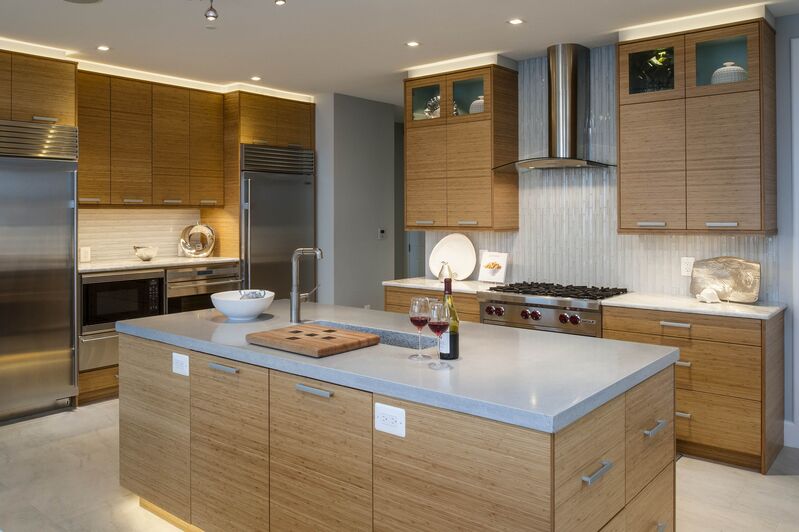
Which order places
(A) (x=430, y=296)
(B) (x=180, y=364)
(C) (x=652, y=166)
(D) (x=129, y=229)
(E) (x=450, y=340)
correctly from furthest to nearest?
(D) (x=129, y=229) < (A) (x=430, y=296) < (C) (x=652, y=166) < (B) (x=180, y=364) < (E) (x=450, y=340)

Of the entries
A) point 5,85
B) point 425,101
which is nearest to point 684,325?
point 425,101

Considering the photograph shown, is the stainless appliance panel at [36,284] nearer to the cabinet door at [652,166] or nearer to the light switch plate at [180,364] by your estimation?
the light switch plate at [180,364]

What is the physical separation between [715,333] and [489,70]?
8.24 ft

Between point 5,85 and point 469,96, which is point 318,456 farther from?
point 5,85

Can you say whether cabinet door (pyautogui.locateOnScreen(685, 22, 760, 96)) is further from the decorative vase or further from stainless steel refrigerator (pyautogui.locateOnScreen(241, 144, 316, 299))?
stainless steel refrigerator (pyautogui.locateOnScreen(241, 144, 316, 299))

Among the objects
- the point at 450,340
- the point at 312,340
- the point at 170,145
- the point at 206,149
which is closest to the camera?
the point at 450,340

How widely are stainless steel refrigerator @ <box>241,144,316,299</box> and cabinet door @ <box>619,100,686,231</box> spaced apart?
3.18 meters

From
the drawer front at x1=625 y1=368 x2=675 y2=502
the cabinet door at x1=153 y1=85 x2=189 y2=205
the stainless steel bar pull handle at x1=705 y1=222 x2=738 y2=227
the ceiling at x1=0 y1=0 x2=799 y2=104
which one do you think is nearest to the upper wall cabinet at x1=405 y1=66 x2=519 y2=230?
the ceiling at x1=0 y1=0 x2=799 y2=104

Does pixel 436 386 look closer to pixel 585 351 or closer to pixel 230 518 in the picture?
pixel 585 351

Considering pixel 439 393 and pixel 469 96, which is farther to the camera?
pixel 469 96

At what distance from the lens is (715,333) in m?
3.73

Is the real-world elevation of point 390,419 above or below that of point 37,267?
below

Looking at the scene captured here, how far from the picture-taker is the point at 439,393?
1.89 meters

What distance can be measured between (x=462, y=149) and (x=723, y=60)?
1.92m
